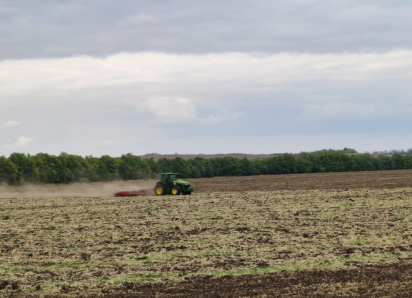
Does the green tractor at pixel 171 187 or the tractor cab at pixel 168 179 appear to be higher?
the tractor cab at pixel 168 179

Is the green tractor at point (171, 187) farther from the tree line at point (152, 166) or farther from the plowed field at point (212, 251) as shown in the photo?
the tree line at point (152, 166)

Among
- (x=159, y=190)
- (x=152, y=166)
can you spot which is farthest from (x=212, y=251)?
(x=152, y=166)

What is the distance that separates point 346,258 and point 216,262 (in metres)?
4.30

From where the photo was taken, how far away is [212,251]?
20.4 meters

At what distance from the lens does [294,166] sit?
405ft

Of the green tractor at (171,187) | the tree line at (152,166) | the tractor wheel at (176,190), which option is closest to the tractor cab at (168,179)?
the green tractor at (171,187)

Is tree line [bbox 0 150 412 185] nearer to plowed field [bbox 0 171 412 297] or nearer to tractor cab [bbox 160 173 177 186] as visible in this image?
tractor cab [bbox 160 173 177 186]

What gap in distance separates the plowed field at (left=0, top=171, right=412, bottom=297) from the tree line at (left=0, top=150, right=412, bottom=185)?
145 feet

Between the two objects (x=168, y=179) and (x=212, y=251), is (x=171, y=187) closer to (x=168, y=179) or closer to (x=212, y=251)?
(x=168, y=179)

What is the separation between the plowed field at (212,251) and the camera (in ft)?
50.3

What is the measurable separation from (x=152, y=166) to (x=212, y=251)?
81.7 m

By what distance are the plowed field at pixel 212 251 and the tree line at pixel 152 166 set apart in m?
44.1

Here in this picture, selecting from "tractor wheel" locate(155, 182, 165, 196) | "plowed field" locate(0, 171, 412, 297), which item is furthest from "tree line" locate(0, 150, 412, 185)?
"plowed field" locate(0, 171, 412, 297)

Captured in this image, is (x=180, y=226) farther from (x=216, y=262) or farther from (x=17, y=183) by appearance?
(x=17, y=183)
